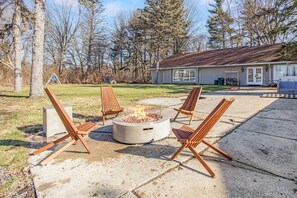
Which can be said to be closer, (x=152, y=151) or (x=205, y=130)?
(x=205, y=130)

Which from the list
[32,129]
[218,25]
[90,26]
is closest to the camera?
[32,129]

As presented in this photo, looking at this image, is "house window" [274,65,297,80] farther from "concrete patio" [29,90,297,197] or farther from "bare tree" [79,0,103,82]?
Result: "bare tree" [79,0,103,82]

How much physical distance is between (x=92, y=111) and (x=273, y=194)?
5.92 metres

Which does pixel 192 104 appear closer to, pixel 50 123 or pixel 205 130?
pixel 205 130

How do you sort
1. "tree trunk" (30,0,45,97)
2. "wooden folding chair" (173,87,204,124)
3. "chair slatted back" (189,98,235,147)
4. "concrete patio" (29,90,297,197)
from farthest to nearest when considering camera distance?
"tree trunk" (30,0,45,97)
"wooden folding chair" (173,87,204,124)
"chair slatted back" (189,98,235,147)
"concrete patio" (29,90,297,197)

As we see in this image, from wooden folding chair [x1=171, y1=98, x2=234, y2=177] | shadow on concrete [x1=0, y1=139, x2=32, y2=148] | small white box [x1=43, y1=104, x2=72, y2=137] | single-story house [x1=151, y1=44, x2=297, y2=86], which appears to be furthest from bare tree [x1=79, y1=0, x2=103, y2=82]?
wooden folding chair [x1=171, y1=98, x2=234, y2=177]

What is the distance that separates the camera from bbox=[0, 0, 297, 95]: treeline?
25.2m

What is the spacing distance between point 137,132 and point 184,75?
73.6 ft

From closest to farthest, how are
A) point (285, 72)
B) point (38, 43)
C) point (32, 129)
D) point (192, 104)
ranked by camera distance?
point (32, 129) < point (192, 104) < point (38, 43) < point (285, 72)

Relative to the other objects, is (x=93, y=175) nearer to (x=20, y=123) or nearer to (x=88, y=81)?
(x=20, y=123)

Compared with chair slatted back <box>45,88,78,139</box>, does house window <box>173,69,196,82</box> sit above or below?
above

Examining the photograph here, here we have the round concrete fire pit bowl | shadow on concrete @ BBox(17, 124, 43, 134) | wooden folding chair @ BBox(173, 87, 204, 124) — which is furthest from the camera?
wooden folding chair @ BBox(173, 87, 204, 124)

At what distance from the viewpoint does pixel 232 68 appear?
21297mm

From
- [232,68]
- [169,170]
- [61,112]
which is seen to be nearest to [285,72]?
[232,68]
